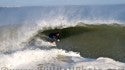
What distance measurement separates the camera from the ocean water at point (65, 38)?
39.9ft

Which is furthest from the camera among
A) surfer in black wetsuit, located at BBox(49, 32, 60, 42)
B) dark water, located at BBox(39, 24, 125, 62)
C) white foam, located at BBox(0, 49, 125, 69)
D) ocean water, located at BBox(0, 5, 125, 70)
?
surfer in black wetsuit, located at BBox(49, 32, 60, 42)

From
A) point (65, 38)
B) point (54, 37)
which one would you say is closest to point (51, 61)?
point (65, 38)

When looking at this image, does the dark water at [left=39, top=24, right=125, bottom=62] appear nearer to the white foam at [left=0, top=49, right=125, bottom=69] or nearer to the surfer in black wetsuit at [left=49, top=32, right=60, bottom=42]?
the surfer in black wetsuit at [left=49, top=32, right=60, bottom=42]

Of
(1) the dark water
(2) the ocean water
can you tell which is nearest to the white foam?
(2) the ocean water

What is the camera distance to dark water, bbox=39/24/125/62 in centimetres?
1438

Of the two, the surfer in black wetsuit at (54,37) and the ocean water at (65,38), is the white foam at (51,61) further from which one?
the surfer in black wetsuit at (54,37)

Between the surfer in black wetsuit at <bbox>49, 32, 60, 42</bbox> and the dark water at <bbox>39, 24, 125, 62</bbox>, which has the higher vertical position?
the dark water at <bbox>39, 24, 125, 62</bbox>

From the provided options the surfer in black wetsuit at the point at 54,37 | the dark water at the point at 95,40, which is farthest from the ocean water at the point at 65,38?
the surfer in black wetsuit at the point at 54,37

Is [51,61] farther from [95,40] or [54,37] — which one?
[54,37]

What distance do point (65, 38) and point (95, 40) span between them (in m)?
1.61

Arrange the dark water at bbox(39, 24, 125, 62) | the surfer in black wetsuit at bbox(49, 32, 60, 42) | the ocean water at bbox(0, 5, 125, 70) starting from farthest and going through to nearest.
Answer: the surfer in black wetsuit at bbox(49, 32, 60, 42) < the dark water at bbox(39, 24, 125, 62) < the ocean water at bbox(0, 5, 125, 70)

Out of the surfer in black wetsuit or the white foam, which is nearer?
the white foam

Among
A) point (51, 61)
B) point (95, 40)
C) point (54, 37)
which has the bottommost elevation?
point (54, 37)

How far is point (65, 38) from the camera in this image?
57.1 feet
